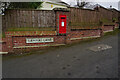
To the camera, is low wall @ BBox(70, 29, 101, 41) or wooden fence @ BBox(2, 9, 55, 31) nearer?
wooden fence @ BBox(2, 9, 55, 31)

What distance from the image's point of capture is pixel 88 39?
696cm

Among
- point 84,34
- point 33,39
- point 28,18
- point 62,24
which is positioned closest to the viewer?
point 33,39

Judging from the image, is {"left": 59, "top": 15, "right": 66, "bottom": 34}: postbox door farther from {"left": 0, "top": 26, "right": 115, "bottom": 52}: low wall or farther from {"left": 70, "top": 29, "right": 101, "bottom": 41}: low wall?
{"left": 70, "top": 29, "right": 101, "bottom": 41}: low wall

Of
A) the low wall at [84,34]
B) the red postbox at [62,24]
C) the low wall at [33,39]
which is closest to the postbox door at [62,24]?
the red postbox at [62,24]

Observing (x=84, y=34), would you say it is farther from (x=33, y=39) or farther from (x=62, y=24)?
(x=33, y=39)

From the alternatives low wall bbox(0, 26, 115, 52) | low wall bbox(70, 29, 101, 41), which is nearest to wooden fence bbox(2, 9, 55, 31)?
low wall bbox(0, 26, 115, 52)

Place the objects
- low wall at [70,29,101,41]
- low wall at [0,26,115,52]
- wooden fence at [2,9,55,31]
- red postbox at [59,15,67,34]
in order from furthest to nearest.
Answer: low wall at [70,29,101,41], red postbox at [59,15,67,34], wooden fence at [2,9,55,31], low wall at [0,26,115,52]

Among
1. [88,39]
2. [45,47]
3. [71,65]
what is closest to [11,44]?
[45,47]

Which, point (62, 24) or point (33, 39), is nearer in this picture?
point (33, 39)

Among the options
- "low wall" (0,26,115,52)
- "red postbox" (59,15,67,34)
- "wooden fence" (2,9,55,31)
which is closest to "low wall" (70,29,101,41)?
"low wall" (0,26,115,52)

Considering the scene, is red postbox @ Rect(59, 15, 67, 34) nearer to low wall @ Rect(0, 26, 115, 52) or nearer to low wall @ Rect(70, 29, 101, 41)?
low wall @ Rect(0, 26, 115, 52)

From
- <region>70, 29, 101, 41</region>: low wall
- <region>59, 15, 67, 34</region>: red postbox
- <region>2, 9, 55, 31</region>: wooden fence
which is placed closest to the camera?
<region>2, 9, 55, 31</region>: wooden fence

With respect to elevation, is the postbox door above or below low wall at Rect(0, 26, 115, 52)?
above

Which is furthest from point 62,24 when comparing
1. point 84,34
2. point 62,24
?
point 84,34
